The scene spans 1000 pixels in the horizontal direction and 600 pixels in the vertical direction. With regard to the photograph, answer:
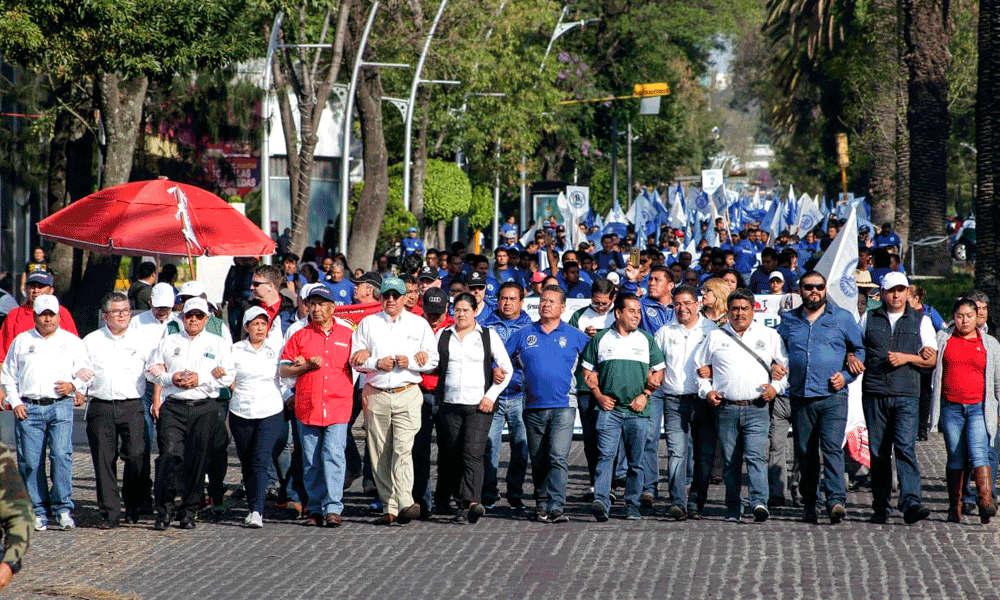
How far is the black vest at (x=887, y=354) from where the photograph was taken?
1053 centimetres

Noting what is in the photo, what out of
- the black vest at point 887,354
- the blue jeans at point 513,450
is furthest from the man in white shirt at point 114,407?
the black vest at point 887,354

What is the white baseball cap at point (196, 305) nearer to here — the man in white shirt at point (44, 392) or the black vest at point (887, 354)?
the man in white shirt at point (44, 392)

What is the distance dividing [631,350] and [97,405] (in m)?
3.80

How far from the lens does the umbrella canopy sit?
13.0m

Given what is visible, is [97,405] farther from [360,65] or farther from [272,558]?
[360,65]

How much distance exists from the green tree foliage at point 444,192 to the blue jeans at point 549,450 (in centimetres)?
2815

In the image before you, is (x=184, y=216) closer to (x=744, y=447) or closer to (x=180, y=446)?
(x=180, y=446)

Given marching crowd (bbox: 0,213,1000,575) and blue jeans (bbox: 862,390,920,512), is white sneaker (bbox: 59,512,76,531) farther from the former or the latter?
blue jeans (bbox: 862,390,920,512)

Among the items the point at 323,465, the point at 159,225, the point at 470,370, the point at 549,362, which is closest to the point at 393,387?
the point at 470,370

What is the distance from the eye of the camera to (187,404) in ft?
34.2

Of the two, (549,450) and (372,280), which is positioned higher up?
(372,280)

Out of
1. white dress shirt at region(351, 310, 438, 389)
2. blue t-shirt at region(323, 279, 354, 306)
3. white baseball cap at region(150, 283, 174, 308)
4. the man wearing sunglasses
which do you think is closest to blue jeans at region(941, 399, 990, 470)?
the man wearing sunglasses

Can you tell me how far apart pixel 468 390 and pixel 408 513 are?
967 millimetres

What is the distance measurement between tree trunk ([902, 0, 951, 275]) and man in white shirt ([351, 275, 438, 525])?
23117 mm
